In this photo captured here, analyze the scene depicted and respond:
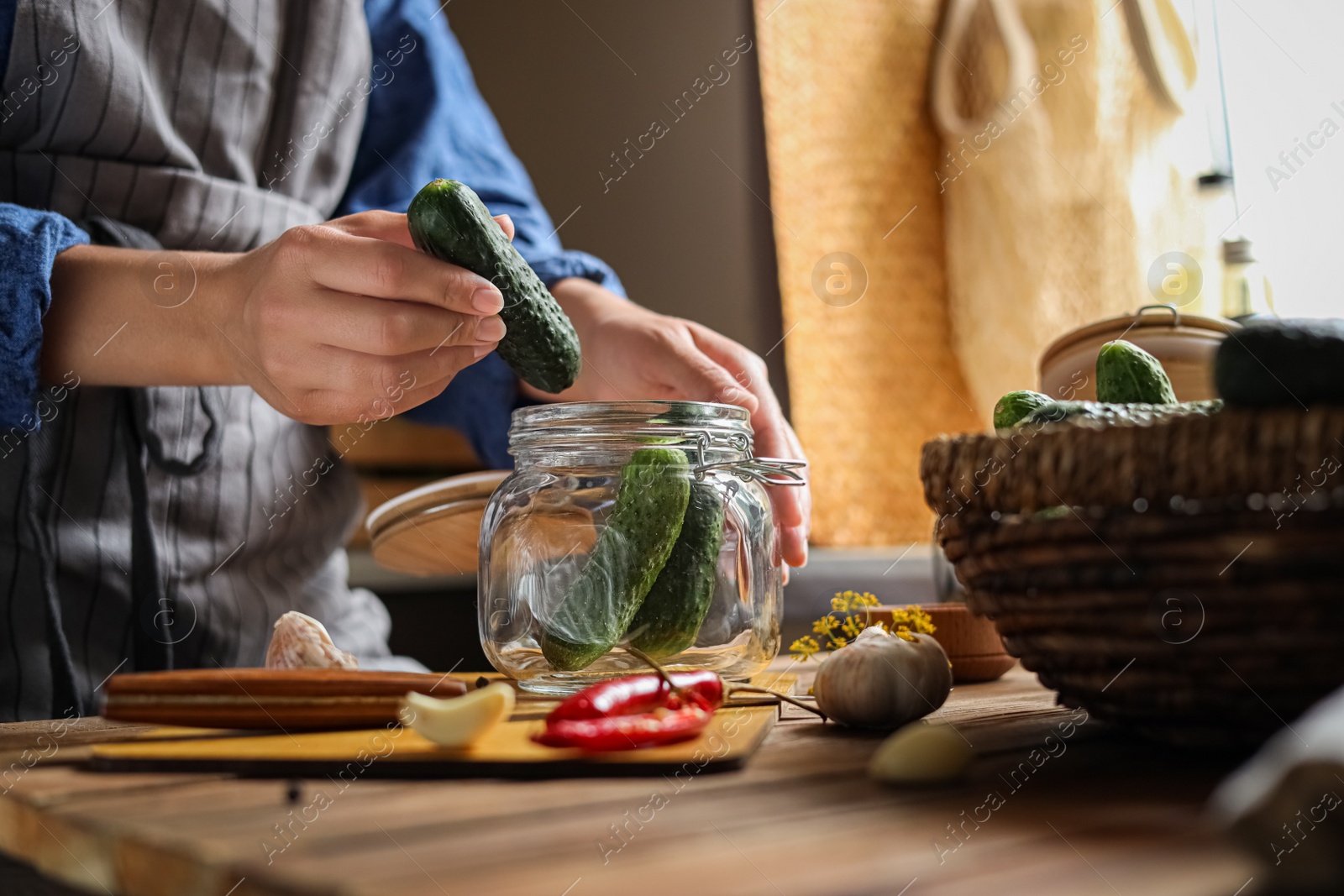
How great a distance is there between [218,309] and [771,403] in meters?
0.49

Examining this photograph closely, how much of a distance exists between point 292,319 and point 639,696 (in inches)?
13.7

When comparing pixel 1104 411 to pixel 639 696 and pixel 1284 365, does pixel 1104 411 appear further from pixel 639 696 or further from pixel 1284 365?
pixel 639 696

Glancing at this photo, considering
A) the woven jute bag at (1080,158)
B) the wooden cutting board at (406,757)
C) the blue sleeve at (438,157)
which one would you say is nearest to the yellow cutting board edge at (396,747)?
the wooden cutting board at (406,757)

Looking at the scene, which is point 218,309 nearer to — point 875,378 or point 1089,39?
point 875,378

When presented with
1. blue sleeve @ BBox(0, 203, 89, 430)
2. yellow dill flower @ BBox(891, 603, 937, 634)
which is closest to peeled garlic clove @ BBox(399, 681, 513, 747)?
yellow dill flower @ BBox(891, 603, 937, 634)

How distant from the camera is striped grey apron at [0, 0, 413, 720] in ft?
3.14

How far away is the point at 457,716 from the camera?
509 millimetres

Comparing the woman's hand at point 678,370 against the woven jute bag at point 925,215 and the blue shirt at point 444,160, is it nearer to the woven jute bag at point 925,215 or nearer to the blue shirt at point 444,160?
the blue shirt at point 444,160

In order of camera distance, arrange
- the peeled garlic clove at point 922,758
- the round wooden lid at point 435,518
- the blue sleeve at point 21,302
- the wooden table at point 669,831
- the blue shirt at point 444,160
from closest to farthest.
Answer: the wooden table at point 669,831 < the peeled garlic clove at point 922,758 < the blue sleeve at point 21,302 < the round wooden lid at point 435,518 < the blue shirt at point 444,160

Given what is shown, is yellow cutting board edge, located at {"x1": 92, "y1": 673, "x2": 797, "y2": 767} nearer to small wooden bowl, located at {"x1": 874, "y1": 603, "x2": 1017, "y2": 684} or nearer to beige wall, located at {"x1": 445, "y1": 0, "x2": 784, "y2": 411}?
small wooden bowl, located at {"x1": 874, "y1": 603, "x2": 1017, "y2": 684}

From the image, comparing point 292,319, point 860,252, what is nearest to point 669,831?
point 292,319

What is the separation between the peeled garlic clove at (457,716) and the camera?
509mm

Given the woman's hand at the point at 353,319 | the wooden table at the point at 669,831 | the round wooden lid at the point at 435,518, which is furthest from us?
the round wooden lid at the point at 435,518

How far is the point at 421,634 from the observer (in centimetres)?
184
